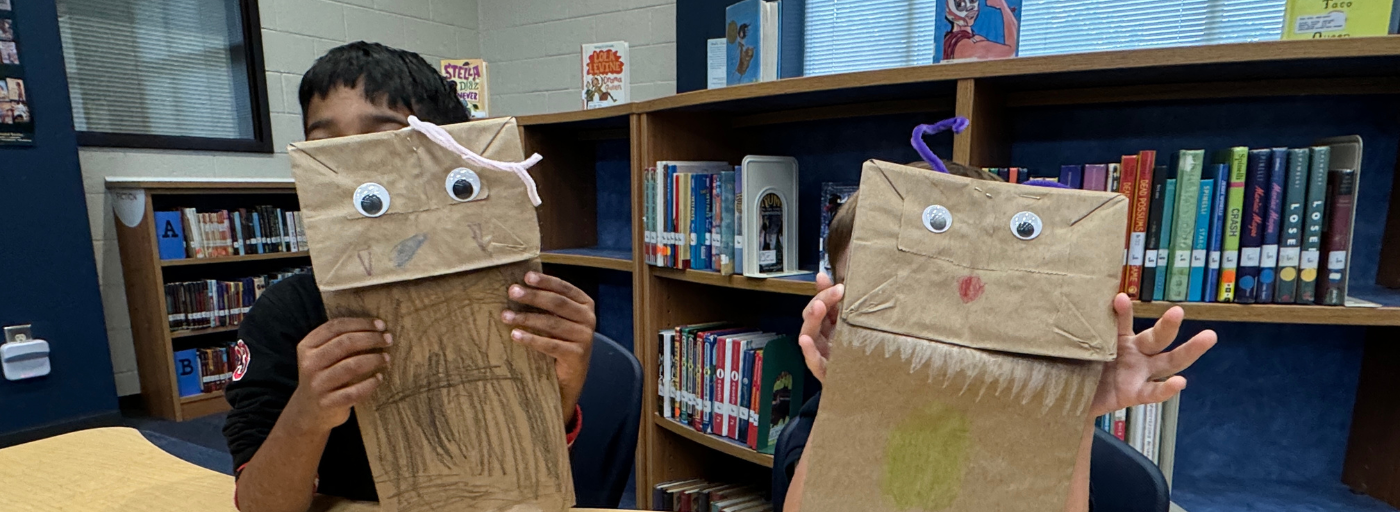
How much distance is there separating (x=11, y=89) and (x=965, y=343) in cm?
347

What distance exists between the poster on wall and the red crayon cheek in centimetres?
345

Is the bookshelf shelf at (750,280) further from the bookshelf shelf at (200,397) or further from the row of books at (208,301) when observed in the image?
the bookshelf shelf at (200,397)

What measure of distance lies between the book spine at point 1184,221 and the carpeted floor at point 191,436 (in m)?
1.77

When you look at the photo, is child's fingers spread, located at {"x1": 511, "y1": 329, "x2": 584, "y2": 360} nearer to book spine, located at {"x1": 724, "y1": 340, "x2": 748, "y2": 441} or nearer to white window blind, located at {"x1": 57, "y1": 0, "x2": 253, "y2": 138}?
book spine, located at {"x1": 724, "y1": 340, "x2": 748, "y2": 441}

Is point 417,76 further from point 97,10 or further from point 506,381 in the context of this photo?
point 97,10

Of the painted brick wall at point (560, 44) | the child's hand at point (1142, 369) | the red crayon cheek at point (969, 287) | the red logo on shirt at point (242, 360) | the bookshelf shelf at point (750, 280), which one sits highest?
the painted brick wall at point (560, 44)

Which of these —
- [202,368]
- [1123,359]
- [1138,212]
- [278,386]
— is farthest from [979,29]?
[202,368]

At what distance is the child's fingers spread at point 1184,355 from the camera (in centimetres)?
62

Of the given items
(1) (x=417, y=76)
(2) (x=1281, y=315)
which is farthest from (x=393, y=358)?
(2) (x=1281, y=315)

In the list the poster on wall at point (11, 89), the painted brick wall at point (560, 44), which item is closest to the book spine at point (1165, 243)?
the painted brick wall at point (560, 44)

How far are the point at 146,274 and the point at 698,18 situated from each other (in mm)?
2722

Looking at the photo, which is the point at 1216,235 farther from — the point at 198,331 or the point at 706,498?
the point at 198,331

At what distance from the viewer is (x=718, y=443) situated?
174cm

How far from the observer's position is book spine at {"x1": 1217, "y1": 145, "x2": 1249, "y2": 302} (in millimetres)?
1136
